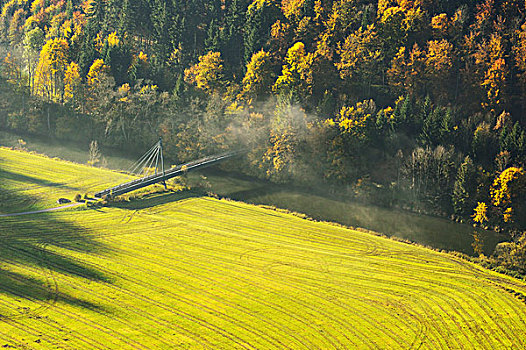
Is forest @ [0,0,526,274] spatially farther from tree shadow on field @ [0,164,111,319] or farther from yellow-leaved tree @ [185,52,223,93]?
tree shadow on field @ [0,164,111,319]

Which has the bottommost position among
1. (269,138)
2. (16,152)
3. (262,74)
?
(16,152)

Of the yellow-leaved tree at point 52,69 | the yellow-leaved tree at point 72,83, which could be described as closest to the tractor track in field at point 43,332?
the yellow-leaved tree at point 72,83

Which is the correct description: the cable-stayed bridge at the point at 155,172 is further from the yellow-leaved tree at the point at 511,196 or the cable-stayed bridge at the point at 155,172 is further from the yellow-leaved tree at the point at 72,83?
the yellow-leaved tree at the point at 511,196

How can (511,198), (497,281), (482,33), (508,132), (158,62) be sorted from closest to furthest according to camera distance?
(497,281) → (511,198) → (508,132) → (482,33) → (158,62)

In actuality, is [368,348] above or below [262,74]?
below

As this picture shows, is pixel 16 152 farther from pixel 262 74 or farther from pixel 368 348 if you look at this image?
pixel 368 348

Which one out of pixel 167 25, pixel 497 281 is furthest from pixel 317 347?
pixel 167 25

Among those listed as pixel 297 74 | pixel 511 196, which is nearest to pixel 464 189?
pixel 511 196
